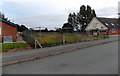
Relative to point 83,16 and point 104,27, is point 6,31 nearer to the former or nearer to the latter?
point 104,27

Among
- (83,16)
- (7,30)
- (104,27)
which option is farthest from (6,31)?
(83,16)

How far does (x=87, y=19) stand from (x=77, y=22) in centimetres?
599

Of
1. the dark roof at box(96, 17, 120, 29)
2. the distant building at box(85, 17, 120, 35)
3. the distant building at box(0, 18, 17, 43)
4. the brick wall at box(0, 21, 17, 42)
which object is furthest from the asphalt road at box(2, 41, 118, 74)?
the dark roof at box(96, 17, 120, 29)

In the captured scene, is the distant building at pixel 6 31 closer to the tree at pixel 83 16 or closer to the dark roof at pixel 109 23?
the dark roof at pixel 109 23

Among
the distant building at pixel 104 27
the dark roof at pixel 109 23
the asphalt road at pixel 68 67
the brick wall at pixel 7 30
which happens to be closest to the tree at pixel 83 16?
the distant building at pixel 104 27

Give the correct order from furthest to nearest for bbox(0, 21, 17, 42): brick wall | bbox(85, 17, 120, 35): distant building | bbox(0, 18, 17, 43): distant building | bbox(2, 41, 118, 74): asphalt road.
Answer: bbox(85, 17, 120, 35): distant building
bbox(0, 21, 17, 42): brick wall
bbox(0, 18, 17, 43): distant building
bbox(2, 41, 118, 74): asphalt road

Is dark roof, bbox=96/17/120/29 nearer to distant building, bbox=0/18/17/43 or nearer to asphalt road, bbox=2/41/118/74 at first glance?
distant building, bbox=0/18/17/43

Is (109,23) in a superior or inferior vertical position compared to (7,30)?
superior

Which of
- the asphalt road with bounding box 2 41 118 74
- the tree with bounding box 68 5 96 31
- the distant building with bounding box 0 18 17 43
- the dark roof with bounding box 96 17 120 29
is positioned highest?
the tree with bounding box 68 5 96 31

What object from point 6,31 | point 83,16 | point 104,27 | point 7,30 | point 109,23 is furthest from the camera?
point 83,16

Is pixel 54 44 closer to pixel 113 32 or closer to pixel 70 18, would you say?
pixel 113 32

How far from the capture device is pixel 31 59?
22.3ft

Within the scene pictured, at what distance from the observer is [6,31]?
15953 mm

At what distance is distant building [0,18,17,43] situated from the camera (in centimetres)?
1542
